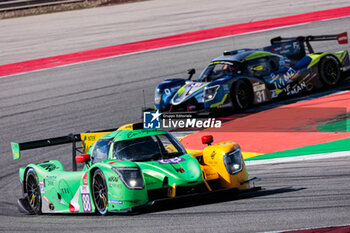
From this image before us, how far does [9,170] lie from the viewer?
14.0 meters

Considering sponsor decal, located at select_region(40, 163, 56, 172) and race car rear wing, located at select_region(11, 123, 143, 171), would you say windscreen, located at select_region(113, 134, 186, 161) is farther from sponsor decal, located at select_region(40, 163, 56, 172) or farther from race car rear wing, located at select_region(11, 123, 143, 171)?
sponsor decal, located at select_region(40, 163, 56, 172)

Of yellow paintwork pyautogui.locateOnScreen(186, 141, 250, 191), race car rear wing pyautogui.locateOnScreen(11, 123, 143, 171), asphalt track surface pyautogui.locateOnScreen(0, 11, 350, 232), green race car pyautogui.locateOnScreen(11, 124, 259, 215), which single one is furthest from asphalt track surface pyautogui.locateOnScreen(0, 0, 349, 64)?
yellow paintwork pyautogui.locateOnScreen(186, 141, 250, 191)

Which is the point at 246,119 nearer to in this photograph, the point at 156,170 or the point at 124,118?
the point at 124,118

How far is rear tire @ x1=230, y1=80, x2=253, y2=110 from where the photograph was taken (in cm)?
1620

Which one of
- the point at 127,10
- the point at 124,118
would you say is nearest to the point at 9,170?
the point at 124,118

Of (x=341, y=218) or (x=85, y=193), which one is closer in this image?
(x=341, y=218)

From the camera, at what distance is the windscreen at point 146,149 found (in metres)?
8.86

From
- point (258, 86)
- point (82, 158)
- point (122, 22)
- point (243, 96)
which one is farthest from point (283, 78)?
point (122, 22)

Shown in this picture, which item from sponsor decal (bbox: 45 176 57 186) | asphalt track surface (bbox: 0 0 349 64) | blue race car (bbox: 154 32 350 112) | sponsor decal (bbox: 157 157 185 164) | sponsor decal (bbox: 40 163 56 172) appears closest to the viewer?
sponsor decal (bbox: 157 157 185 164)

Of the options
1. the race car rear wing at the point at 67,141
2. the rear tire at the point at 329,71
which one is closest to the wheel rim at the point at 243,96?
the rear tire at the point at 329,71

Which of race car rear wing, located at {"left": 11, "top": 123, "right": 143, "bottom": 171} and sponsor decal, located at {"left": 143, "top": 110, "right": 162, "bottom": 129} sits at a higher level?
sponsor decal, located at {"left": 143, "top": 110, "right": 162, "bottom": 129}

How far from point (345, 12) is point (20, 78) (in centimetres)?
1321

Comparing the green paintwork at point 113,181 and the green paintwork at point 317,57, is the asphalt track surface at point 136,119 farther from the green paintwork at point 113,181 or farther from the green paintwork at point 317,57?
the green paintwork at point 317,57

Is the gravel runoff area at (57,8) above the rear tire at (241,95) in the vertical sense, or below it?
above
